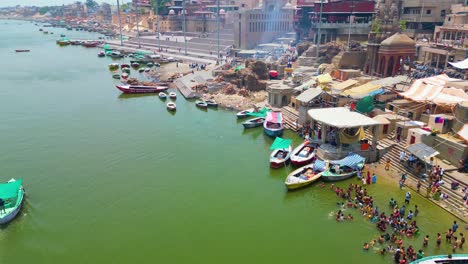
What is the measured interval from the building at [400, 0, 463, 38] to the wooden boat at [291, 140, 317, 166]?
36.1 meters

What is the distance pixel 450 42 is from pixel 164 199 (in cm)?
4127

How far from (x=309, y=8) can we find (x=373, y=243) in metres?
61.8

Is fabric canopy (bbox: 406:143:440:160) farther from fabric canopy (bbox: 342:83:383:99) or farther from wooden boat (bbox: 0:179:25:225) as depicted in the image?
wooden boat (bbox: 0:179:25:225)

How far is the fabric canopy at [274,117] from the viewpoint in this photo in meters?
35.5

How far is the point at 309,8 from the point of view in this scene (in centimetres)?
7162

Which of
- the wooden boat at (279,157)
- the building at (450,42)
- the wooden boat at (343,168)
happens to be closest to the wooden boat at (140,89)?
the wooden boat at (279,157)

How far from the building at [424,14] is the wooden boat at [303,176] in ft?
130

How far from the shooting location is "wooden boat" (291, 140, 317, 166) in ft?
90.3

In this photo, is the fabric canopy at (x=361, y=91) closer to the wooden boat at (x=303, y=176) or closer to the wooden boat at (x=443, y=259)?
the wooden boat at (x=303, y=176)

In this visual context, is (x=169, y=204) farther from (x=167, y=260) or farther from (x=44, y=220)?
(x=44, y=220)

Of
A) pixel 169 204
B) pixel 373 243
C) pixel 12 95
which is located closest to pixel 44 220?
pixel 169 204

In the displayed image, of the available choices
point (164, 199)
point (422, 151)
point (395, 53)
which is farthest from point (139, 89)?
point (422, 151)

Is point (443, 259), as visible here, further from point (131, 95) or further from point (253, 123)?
point (131, 95)

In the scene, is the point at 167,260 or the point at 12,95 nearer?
the point at 167,260
